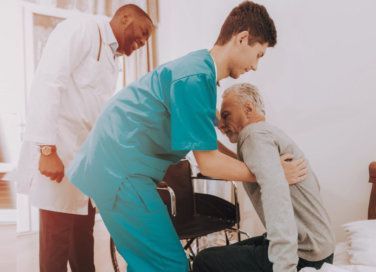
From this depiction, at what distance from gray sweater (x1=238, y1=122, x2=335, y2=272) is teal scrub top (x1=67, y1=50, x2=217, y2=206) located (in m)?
0.15

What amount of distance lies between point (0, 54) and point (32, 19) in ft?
1.82

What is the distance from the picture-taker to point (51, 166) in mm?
1381

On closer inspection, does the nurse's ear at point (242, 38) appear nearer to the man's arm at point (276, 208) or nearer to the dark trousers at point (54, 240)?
the man's arm at point (276, 208)

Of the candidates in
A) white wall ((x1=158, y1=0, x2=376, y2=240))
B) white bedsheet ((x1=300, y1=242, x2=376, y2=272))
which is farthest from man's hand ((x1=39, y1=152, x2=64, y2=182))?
white wall ((x1=158, y1=0, x2=376, y2=240))

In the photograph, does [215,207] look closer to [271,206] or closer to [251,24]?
[271,206]

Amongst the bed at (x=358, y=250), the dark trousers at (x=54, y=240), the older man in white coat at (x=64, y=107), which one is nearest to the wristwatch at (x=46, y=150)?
the older man in white coat at (x=64, y=107)

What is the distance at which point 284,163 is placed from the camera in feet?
3.23

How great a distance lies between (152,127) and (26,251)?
2050 mm

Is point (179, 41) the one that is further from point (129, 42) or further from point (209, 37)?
point (129, 42)

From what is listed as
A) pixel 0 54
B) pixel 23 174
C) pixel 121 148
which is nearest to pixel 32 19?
pixel 0 54

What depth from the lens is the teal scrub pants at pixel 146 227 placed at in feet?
3.16

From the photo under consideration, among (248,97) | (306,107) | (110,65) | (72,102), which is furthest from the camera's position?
(306,107)

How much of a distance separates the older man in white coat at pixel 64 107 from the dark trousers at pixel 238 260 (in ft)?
2.19

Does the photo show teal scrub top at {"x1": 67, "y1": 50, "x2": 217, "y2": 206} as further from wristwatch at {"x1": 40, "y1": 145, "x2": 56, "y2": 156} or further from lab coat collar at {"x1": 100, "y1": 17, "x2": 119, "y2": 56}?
lab coat collar at {"x1": 100, "y1": 17, "x2": 119, "y2": 56}
